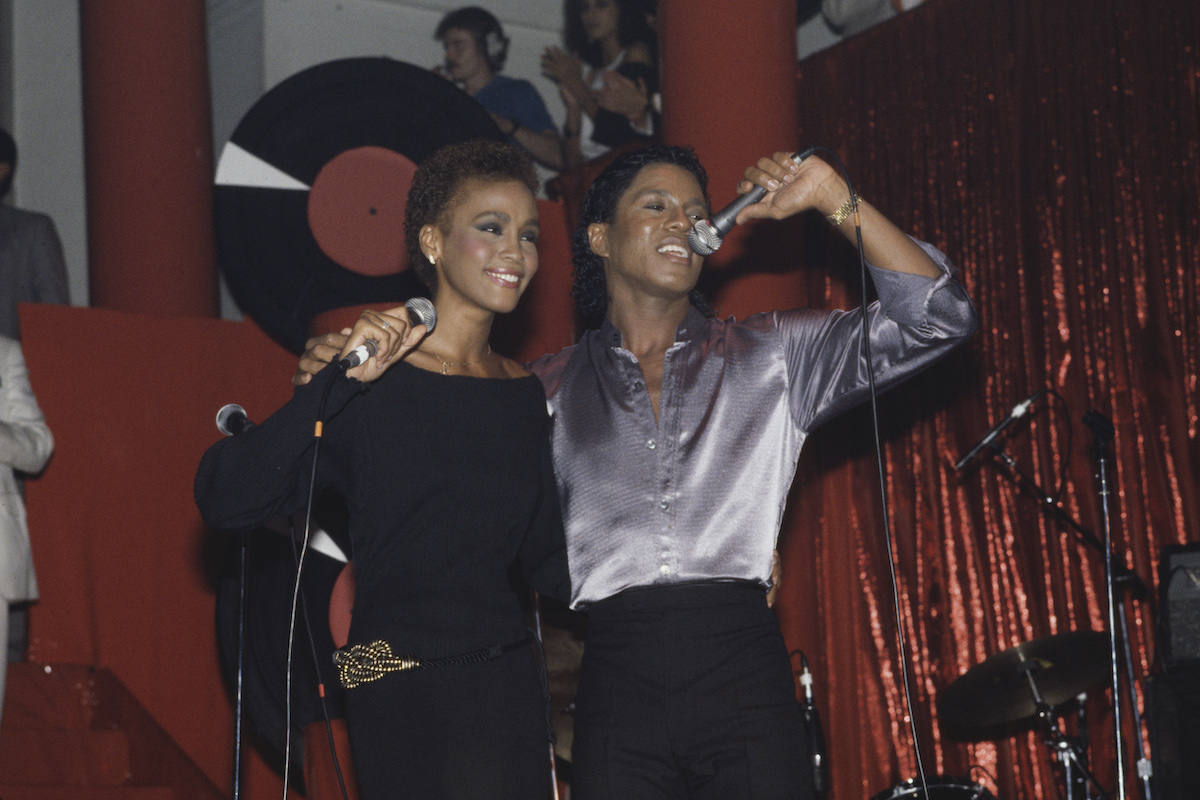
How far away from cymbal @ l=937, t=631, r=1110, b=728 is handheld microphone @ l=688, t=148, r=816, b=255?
6.20 feet

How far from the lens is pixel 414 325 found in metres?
2.27

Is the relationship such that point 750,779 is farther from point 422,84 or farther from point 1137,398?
point 422,84

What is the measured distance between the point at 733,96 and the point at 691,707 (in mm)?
2841

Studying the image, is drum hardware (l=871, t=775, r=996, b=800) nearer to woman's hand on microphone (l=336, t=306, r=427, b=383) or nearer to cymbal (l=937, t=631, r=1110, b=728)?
cymbal (l=937, t=631, r=1110, b=728)

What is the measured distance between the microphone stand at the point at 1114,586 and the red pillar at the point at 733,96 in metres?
1.05

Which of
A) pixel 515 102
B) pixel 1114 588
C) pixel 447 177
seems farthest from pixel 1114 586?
pixel 515 102

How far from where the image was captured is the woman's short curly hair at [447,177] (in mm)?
2641

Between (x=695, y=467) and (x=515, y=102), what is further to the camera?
(x=515, y=102)

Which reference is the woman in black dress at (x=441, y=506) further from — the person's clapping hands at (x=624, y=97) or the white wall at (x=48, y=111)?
the white wall at (x=48, y=111)

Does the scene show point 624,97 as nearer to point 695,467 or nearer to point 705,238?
point 705,238

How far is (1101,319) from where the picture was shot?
4.35 metres

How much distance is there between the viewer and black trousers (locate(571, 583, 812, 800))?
89.4 inches

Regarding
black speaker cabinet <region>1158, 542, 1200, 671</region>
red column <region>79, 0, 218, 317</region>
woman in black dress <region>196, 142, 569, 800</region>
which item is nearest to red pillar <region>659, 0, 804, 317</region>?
black speaker cabinet <region>1158, 542, 1200, 671</region>

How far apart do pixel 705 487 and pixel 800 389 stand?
32cm
